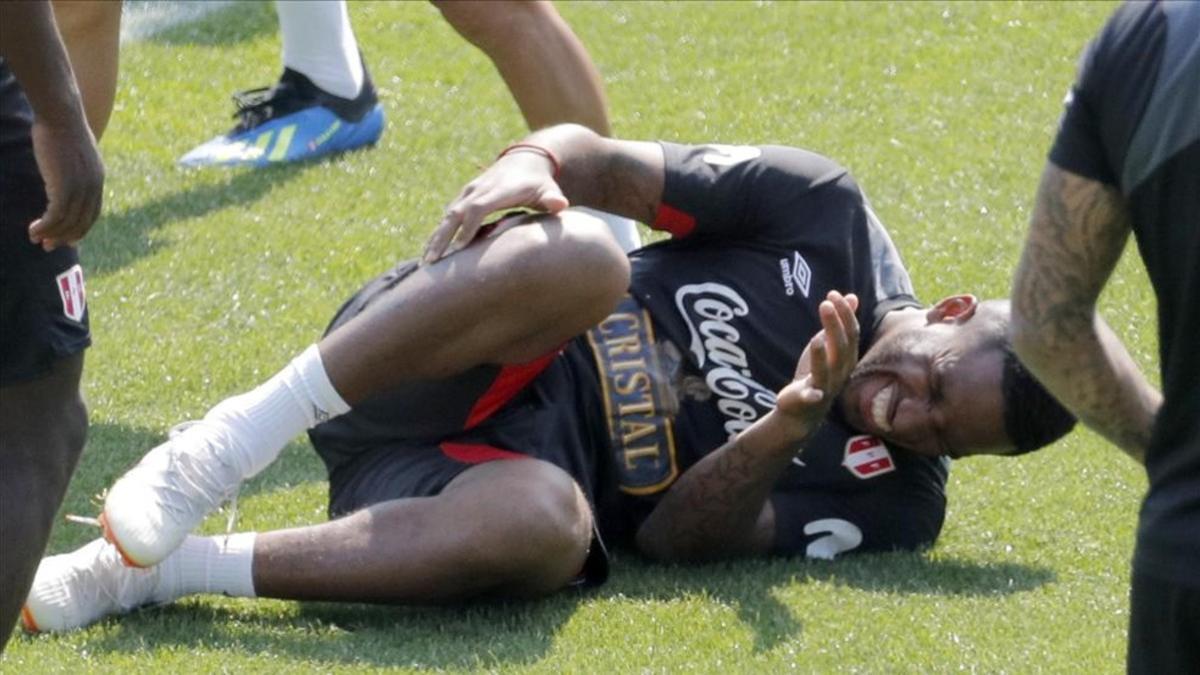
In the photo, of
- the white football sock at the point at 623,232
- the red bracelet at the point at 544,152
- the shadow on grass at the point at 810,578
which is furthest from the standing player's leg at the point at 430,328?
the white football sock at the point at 623,232

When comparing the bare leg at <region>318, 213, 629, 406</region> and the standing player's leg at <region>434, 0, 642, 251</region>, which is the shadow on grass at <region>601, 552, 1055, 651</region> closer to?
the bare leg at <region>318, 213, 629, 406</region>

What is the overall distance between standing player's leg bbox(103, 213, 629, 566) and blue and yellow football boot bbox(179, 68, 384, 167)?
99.4 inches

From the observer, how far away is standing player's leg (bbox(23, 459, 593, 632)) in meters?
3.47

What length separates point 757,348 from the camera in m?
3.87

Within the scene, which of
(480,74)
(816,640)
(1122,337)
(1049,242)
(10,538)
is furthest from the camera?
(480,74)

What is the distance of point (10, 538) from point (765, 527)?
147 centimetres

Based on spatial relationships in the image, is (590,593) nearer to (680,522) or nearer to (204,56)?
(680,522)

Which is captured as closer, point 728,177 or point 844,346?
point 844,346

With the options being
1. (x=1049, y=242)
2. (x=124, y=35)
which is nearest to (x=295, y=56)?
(x=124, y=35)

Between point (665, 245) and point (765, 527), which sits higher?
point (665, 245)

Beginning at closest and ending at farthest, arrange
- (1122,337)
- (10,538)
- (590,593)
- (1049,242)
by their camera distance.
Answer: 1. (1049,242)
2. (10,538)
3. (590,593)
4. (1122,337)

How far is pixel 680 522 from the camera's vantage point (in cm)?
376

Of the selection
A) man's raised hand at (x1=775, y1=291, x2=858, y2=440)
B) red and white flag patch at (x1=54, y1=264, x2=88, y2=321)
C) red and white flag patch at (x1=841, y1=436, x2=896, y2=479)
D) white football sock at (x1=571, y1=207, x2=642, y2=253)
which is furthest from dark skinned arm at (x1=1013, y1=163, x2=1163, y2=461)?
white football sock at (x1=571, y1=207, x2=642, y2=253)

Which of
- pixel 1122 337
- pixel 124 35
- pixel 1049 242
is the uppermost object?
pixel 1049 242
